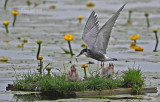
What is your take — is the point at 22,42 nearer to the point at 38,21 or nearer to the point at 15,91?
the point at 38,21

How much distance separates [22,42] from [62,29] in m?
2.82

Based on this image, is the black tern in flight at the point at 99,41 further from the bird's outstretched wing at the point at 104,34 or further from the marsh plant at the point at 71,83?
the marsh plant at the point at 71,83

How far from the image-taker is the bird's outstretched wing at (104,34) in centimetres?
974

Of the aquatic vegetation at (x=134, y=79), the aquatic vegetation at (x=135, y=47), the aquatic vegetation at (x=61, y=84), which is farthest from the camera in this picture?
the aquatic vegetation at (x=135, y=47)

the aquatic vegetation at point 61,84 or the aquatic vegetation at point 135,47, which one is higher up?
the aquatic vegetation at point 135,47

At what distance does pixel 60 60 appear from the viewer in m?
12.6

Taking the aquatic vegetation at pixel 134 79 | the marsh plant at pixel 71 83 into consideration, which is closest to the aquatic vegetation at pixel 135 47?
the marsh plant at pixel 71 83

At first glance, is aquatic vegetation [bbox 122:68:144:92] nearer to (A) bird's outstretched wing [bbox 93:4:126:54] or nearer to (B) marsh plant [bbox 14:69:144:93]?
(B) marsh plant [bbox 14:69:144:93]

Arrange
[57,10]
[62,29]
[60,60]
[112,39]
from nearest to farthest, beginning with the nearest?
[60,60] → [112,39] → [62,29] → [57,10]

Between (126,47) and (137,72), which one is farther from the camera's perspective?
(126,47)

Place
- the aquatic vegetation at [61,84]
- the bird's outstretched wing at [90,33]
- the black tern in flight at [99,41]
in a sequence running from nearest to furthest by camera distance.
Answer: the aquatic vegetation at [61,84]
the black tern in flight at [99,41]
the bird's outstretched wing at [90,33]

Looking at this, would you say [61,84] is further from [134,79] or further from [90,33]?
[90,33]

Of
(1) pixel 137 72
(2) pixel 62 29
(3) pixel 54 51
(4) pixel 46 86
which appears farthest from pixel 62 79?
(2) pixel 62 29

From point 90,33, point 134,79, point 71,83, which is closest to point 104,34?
point 90,33
